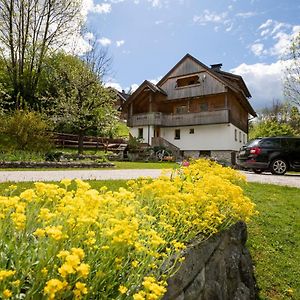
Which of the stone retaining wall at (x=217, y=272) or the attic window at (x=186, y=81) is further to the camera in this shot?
the attic window at (x=186, y=81)

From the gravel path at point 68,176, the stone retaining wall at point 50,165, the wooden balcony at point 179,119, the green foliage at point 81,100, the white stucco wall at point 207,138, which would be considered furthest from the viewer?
the white stucco wall at point 207,138

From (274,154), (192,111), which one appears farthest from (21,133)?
(192,111)

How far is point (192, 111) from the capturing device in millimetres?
34312

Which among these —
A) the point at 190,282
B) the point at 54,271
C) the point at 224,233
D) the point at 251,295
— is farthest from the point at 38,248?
the point at 251,295

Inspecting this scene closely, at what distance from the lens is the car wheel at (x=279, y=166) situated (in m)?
15.2

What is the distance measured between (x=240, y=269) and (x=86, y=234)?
3.41 m

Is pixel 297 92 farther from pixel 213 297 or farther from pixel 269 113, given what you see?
pixel 269 113

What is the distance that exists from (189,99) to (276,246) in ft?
95.4

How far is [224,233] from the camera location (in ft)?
12.8

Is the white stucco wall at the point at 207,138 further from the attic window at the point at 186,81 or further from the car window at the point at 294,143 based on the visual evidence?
the car window at the point at 294,143

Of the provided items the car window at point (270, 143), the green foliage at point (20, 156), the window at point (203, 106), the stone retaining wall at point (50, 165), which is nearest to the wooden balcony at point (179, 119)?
the window at point (203, 106)

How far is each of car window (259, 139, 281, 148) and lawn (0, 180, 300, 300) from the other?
6.73 meters

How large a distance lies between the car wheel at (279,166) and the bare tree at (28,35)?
2261cm

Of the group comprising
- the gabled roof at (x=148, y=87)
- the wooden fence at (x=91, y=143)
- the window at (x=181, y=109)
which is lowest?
the wooden fence at (x=91, y=143)
